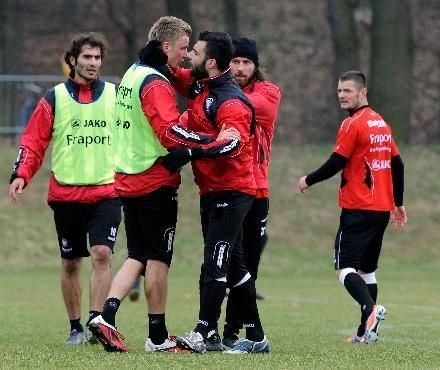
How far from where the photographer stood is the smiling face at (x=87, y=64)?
9.90 metres

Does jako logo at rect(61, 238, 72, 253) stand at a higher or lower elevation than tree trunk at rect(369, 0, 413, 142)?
lower

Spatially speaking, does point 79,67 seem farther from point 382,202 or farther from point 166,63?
point 382,202

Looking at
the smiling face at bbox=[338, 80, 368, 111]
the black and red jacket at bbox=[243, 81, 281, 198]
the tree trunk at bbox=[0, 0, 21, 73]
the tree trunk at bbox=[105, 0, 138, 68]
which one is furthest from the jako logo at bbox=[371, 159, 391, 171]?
the tree trunk at bbox=[105, 0, 138, 68]

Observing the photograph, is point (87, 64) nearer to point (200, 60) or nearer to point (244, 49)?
point (244, 49)

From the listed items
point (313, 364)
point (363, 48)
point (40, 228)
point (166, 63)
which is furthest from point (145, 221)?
point (363, 48)

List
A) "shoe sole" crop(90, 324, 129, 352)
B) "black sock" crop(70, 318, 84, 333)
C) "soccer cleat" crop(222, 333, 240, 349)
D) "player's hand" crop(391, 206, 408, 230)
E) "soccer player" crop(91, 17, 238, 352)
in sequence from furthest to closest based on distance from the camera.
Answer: "player's hand" crop(391, 206, 408, 230) < "black sock" crop(70, 318, 84, 333) < "soccer cleat" crop(222, 333, 240, 349) < "soccer player" crop(91, 17, 238, 352) < "shoe sole" crop(90, 324, 129, 352)

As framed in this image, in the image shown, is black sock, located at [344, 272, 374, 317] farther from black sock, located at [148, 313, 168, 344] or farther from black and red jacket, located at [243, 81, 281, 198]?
black sock, located at [148, 313, 168, 344]

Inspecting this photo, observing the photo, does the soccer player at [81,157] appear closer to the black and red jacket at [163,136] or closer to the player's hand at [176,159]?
the black and red jacket at [163,136]

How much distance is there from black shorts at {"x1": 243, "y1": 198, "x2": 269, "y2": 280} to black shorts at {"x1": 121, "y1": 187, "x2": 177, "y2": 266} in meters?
0.81

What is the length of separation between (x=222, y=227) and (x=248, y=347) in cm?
86

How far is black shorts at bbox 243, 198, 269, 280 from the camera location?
376 inches

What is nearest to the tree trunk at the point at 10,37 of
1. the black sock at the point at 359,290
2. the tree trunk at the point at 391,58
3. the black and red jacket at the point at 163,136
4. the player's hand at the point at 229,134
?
the tree trunk at the point at 391,58

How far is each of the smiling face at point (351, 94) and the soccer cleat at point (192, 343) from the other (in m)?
2.63

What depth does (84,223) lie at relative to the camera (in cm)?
1005
